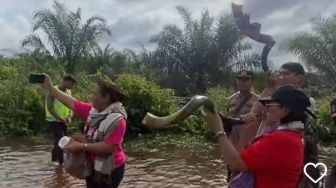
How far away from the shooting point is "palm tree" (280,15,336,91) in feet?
62.5

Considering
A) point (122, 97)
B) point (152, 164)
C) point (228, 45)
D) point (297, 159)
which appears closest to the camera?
point (297, 159)

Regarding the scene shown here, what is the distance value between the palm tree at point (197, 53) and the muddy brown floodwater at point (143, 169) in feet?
36.5

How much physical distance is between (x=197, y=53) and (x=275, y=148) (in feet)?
65.9

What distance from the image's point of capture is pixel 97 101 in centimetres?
454

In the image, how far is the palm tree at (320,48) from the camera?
19.1m

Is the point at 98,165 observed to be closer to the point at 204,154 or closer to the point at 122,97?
the point at 122,97

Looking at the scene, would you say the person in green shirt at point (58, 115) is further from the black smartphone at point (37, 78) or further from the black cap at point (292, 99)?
the black cap at point (292, 99)

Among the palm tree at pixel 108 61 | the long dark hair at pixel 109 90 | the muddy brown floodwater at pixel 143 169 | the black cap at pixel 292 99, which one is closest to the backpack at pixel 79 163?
the long dark hair at pixel 109 90

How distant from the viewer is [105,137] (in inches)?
172

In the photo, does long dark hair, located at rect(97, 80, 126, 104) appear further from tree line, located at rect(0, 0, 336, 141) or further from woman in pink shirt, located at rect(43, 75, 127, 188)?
tree line, located at rect(0, 0, 336, 141)

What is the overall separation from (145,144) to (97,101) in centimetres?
760

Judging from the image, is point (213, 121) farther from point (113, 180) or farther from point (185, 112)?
point (113, 180)

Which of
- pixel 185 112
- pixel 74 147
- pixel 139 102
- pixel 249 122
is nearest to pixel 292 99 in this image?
pixel 185 112

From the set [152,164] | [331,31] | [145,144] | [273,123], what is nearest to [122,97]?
[273,123]
